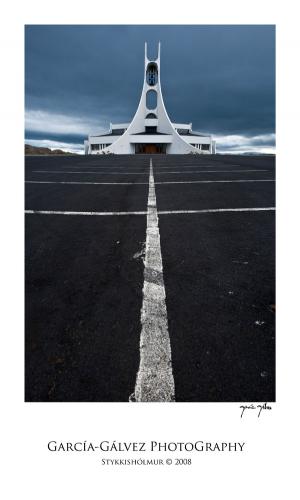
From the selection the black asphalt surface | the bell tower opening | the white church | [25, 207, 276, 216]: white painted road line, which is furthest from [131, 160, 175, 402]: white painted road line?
the bell tower opening

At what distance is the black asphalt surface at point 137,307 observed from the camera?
128 cm

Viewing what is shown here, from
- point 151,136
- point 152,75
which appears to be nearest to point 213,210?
point 151,136

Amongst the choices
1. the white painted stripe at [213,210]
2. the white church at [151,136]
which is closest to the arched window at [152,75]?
the white church at [151,136]

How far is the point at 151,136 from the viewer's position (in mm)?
57094

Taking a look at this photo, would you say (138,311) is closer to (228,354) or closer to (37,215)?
(228,354)

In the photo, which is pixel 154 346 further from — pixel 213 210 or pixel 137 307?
pixel 213 210

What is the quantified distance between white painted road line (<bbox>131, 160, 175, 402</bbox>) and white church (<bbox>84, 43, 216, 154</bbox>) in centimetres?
5758

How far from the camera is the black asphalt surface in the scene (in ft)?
4.19

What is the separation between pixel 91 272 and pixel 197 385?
1253mm

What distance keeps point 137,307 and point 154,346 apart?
0.35 meters

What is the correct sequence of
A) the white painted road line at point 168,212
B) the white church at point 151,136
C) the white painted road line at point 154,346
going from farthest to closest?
the white church at point 151,136 → the white painted road line at point 168,212 → the white painted road line at point 154,346

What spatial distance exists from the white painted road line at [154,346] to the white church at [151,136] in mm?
57579
